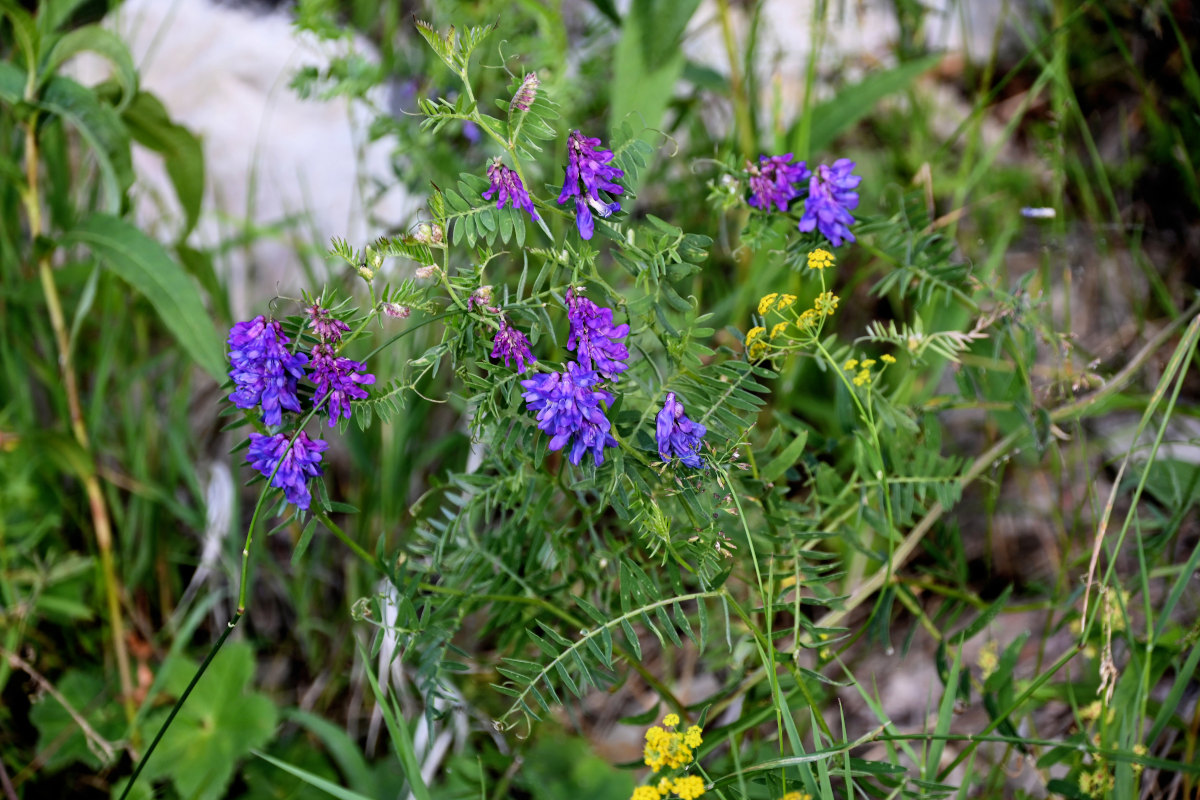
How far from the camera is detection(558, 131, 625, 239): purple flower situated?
991mm

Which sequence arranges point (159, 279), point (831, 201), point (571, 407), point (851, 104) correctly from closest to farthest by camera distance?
point (571, 407) < point (831, 201) < point (159, 279) < point (851, 104)

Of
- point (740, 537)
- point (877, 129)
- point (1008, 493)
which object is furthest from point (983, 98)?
point (740, 537)

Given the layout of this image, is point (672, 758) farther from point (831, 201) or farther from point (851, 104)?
point (851, 104)

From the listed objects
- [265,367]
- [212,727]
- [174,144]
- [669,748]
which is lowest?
[212,727]

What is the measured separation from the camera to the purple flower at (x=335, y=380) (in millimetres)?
995

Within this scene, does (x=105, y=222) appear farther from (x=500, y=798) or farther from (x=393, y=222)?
(x=500, y=798)

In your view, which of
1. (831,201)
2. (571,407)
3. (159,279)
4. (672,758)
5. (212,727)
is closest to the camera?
(571,407)

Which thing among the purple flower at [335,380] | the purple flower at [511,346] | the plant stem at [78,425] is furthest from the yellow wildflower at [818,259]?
the plant stem at [78,425]

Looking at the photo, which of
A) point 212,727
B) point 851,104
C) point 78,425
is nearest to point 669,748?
point 212,727

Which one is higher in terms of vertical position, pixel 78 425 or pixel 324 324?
pixel 324 324

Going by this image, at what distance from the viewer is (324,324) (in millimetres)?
987

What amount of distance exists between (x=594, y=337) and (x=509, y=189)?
19 cm

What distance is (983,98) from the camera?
1797mm

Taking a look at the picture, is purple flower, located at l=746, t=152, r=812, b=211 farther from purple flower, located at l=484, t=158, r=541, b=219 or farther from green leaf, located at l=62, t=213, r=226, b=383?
green leaf, located at l=62, t=213, r=226, b=383
